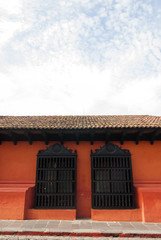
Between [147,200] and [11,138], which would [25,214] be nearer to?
[11,138]

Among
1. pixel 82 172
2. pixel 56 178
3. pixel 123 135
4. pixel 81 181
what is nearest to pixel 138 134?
pixel 123 135

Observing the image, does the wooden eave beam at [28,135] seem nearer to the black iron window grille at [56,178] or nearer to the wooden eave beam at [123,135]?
the black iron window grille at [56,178]

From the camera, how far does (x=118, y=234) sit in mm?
4219

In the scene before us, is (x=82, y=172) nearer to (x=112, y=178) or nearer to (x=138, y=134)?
(x=112, y=178)

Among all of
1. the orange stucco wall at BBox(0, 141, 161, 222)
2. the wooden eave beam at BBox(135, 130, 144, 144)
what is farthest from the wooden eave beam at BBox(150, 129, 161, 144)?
the wooden eave beam at BBox(135, 130, 144, 144)

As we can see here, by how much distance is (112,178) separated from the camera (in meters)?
6.00

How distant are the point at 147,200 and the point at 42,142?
4.59 metres

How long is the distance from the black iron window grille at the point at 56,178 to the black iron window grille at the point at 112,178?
0.87 m

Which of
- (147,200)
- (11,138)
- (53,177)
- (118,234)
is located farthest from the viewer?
(11,138)

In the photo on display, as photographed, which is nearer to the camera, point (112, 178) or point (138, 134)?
point (112, 178)

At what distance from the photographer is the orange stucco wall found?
209 inches

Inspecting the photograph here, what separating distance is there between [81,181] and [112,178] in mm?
1241

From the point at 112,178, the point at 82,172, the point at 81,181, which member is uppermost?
the point at 82,172

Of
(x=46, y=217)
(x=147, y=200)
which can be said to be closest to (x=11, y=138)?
(x=46, y=217)
